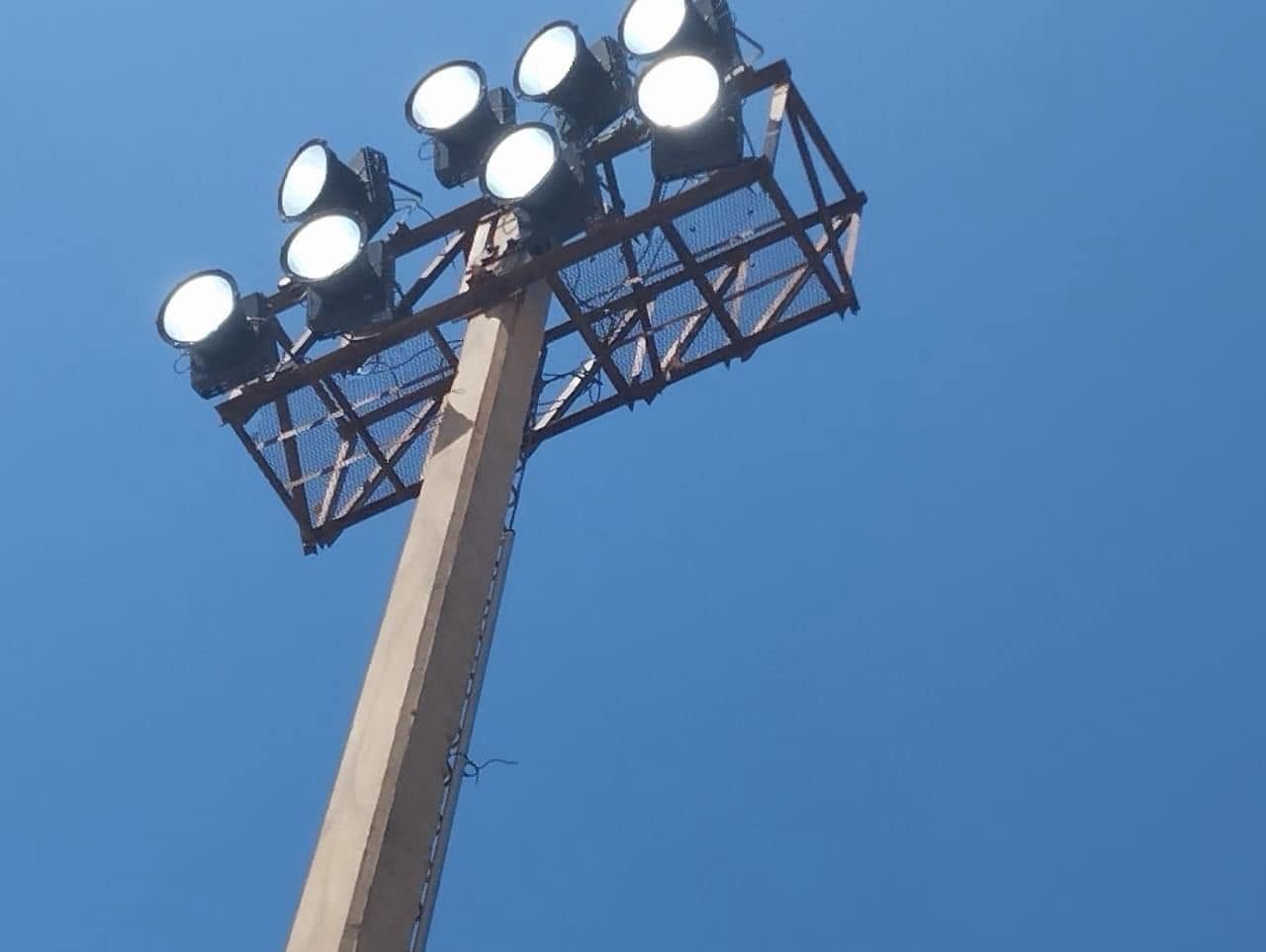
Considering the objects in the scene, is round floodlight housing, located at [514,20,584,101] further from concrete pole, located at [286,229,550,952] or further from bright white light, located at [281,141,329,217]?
concrete pole, located at [286,229,550,952]

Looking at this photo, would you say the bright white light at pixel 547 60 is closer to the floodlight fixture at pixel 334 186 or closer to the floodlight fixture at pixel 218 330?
the floodlight fixture at pixel 334 186

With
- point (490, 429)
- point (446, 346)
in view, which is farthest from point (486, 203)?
point (490, 429)

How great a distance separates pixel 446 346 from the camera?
8156 millimetres

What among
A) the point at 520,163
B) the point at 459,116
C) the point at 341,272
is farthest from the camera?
the point at 459,116

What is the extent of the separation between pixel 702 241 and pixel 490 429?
167 centimetres

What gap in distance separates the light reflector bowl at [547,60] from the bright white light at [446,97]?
213 mm

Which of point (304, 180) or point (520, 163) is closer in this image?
point (520, 163)

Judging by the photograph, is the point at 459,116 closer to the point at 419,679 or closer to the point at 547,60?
the point at 547,60

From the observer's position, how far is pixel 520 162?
283 inches

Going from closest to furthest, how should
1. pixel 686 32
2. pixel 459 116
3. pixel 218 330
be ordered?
pixel 686 32 < pixel 218 330 < pixel 459 116

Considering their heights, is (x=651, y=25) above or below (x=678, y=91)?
above

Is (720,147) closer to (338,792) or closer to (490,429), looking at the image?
(490,429)

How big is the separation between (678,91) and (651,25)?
75 cm

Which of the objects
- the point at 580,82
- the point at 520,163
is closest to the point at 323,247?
the point at 520,163
